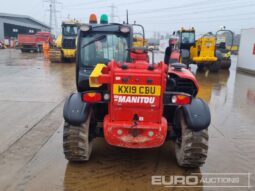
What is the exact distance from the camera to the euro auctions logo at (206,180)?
3912 mm

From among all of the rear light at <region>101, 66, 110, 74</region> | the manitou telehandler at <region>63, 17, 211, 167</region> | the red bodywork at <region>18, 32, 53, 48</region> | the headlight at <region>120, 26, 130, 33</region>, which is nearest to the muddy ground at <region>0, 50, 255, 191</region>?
the manitou telehandler at <region>63, 17, 211, 167</region>

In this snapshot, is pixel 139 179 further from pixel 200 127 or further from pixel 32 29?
pixel 32 29

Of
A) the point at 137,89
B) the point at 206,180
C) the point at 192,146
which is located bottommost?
the point at 206,180

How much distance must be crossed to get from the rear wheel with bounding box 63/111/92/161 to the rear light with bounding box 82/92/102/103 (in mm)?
363

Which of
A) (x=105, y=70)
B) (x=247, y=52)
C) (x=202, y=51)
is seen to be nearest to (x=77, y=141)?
(x=105, y=70)

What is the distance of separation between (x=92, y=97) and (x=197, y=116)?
1415 mm

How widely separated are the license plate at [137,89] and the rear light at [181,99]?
0.26 meters

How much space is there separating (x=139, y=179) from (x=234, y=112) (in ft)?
14.9

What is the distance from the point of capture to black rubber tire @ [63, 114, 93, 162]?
4.09m

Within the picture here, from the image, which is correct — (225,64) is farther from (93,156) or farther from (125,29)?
(93,156)

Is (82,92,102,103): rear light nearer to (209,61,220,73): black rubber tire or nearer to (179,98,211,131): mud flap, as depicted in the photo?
(179,98,211,131): mud flap

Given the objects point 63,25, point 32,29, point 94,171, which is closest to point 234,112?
point 94,171

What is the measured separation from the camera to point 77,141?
409cm

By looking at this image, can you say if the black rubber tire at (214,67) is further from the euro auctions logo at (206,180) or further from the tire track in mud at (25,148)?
the euro auctions logo at (206,180)
